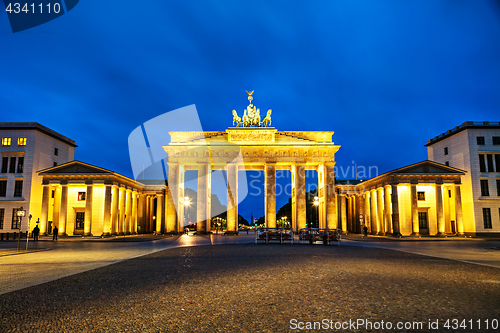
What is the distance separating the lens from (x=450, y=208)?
177 feet

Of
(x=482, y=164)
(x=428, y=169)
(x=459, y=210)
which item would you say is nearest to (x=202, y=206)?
(x=428, y=169)

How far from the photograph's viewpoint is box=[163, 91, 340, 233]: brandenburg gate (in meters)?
58.5

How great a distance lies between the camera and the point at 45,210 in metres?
50.0

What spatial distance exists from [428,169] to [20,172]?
61984mm

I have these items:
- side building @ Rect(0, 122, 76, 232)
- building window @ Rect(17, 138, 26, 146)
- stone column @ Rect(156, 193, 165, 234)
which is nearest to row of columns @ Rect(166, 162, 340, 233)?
stone column @ Rect(156, 193, 165, 234)

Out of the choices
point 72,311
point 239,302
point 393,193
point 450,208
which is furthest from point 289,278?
point 450,208

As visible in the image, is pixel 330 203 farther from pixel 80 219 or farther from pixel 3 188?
pixel 3 188

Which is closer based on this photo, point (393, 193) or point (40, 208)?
point (393, 193)

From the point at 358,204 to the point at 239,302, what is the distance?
2375 inches

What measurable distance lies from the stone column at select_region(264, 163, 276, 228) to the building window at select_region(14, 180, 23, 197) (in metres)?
38.6

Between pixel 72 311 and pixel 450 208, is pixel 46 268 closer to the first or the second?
pixel 72 311

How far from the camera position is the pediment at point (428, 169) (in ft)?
165

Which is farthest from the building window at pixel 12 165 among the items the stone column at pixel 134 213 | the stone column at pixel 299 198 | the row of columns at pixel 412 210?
the row of columns at pixel 412 210

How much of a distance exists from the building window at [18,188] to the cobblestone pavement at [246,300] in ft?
158
